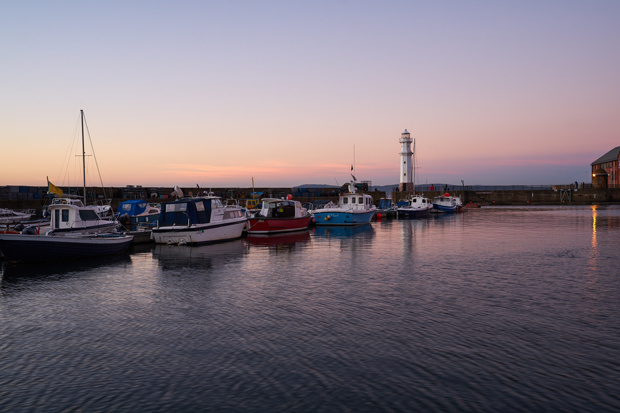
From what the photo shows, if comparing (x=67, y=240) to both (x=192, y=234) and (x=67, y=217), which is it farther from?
(x=192, y=234)

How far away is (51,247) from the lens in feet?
69.1

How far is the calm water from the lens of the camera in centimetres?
760

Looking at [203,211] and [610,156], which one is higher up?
[610,156]

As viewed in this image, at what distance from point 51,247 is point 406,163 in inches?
3021

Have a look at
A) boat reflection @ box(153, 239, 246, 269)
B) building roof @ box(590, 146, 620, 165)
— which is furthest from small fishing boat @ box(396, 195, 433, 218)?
building roof @ box(590, 146, 620, 165)

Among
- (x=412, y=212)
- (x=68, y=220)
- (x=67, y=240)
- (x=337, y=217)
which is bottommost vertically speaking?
(x=412, y=212)

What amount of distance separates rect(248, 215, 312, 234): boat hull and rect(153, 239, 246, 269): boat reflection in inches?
183

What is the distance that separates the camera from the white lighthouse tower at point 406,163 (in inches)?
3543

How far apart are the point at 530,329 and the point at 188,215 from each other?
22179mm

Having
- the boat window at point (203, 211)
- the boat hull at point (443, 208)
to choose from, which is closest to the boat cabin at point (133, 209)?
the boat window at point (203, 211)

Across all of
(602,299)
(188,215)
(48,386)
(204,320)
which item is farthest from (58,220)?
(602,299)

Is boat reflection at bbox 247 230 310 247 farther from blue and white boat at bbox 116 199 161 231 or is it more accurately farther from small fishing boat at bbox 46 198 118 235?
small fishing boat at bbox 46 198 118 235

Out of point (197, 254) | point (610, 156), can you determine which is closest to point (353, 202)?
point (197, 254)

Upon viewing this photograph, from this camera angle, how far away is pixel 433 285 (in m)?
16.6
